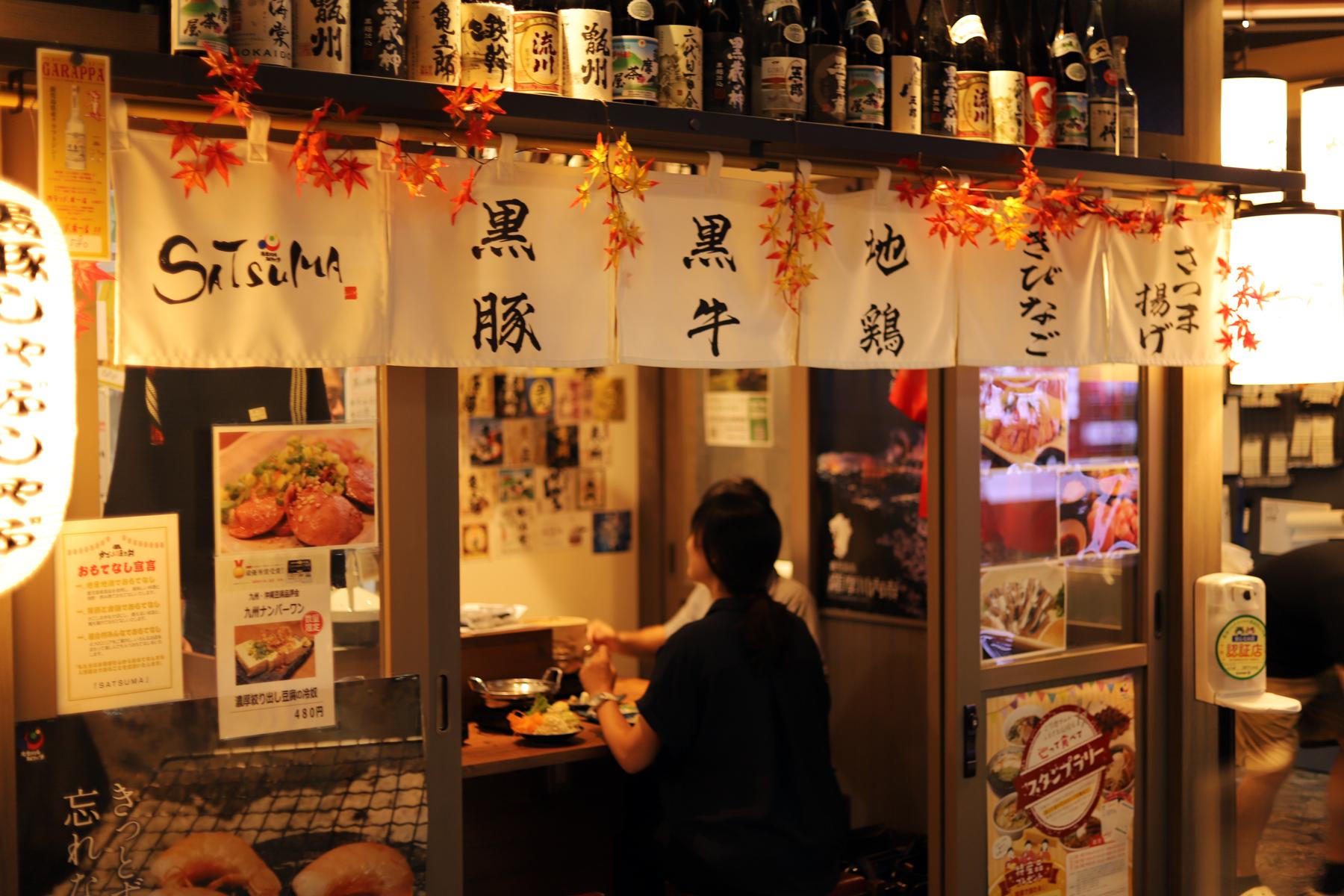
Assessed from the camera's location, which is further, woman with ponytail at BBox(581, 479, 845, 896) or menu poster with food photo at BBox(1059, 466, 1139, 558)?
menu poster with food photo at BBox(1059, 466, 1139, 558)

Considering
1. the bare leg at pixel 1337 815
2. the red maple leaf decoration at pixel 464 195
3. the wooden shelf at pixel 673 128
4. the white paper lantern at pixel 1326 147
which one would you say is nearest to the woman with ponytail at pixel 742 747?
the wooden shelf at pixel 673 128

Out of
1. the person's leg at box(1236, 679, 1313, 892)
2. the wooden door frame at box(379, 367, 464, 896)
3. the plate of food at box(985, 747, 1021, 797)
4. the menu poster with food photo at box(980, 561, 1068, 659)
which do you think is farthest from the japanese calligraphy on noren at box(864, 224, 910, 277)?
the person's leg at box(1236, 679, 1313, 892)

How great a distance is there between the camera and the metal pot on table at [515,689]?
4250 mm

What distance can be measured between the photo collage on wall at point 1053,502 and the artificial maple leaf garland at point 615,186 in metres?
1.44

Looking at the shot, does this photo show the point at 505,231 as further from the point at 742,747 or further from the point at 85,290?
the point at 742,747

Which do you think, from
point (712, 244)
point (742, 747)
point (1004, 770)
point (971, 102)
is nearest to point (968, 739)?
point (1004, 770)

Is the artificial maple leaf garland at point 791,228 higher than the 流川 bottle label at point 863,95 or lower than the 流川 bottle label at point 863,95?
lower

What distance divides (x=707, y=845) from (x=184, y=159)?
2340 mm

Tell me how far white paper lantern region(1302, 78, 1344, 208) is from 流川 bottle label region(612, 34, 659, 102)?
2584 mm

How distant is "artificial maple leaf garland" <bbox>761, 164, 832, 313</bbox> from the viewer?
3414mm

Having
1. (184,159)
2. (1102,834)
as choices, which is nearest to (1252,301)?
(1102,834)

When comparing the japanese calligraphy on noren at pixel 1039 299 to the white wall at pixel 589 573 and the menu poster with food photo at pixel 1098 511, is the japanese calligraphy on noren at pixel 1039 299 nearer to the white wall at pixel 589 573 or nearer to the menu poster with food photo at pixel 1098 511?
the menu poster with food photo at pixel 1098 511

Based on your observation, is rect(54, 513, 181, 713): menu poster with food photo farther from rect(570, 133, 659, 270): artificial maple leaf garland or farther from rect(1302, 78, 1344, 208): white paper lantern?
rect(1302, 78, 1344, 208): white paper lantern

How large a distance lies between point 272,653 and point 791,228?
1726 mm
